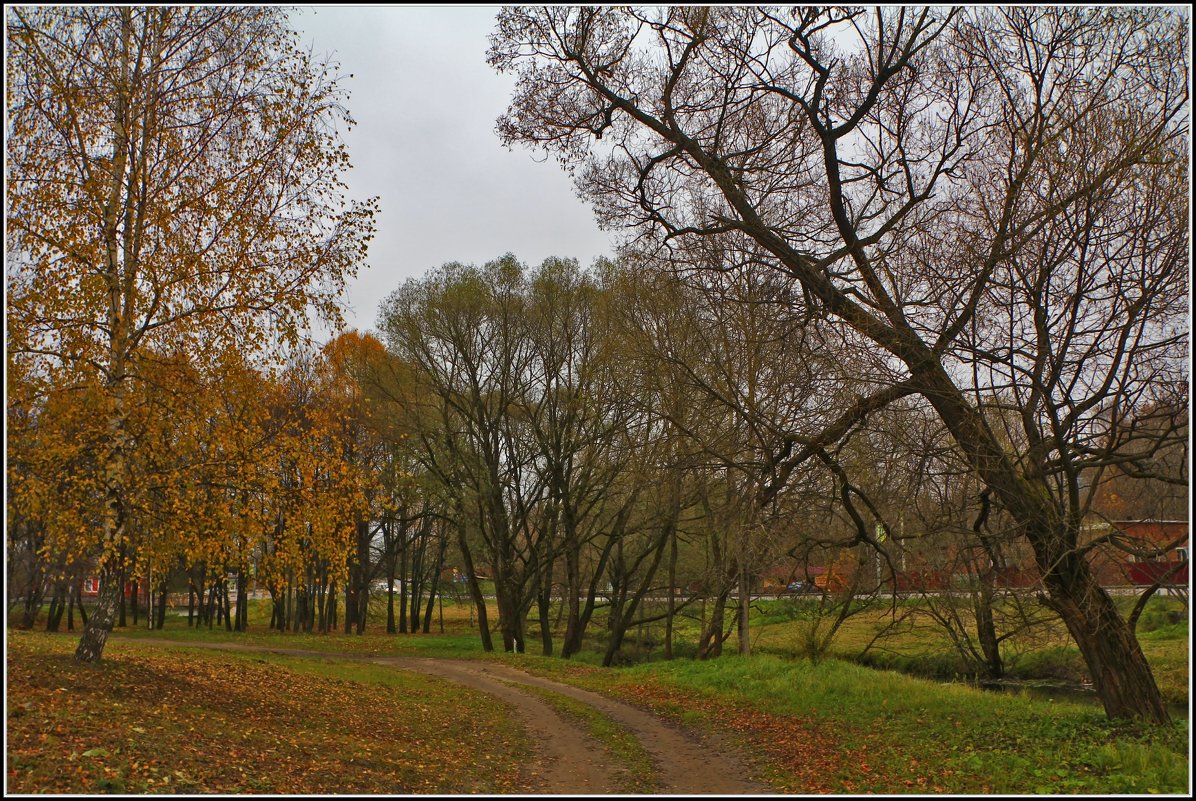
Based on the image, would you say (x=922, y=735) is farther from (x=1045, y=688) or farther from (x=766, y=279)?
(x=1045, y=688)

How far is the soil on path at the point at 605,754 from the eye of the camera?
9367mm

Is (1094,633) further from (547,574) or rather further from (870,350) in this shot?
(547,574)

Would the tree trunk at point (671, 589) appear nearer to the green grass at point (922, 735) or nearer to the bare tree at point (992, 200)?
the green grass at point (922, 735)

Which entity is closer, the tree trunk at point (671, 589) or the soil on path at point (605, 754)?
the soil on path at point (605, 754)

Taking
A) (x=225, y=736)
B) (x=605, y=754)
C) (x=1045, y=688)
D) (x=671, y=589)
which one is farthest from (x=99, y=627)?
(x=1045, y=688)

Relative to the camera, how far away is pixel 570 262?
1147 inches

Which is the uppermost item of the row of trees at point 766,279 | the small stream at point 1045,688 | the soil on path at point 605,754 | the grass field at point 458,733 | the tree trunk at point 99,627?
the row of trees at point 766,279

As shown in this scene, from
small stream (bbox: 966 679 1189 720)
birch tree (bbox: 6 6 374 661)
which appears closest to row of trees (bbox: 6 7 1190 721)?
birch tree (bbox: 6 6 374 661)

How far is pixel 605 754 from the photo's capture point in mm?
11258

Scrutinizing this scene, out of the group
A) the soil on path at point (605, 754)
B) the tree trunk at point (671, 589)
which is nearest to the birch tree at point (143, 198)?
the soil on path at point (605, 754)

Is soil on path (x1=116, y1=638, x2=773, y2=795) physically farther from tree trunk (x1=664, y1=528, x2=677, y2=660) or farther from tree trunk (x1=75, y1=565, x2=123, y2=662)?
tree trunk (x1=664, y1=528, x2=677, y2=660)

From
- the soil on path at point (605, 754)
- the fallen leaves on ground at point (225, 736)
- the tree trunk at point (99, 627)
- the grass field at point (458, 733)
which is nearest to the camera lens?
the fallen leaves on ground at point (225, 736)

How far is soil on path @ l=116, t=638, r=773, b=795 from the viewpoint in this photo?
9.37m

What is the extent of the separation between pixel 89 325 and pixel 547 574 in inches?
890
